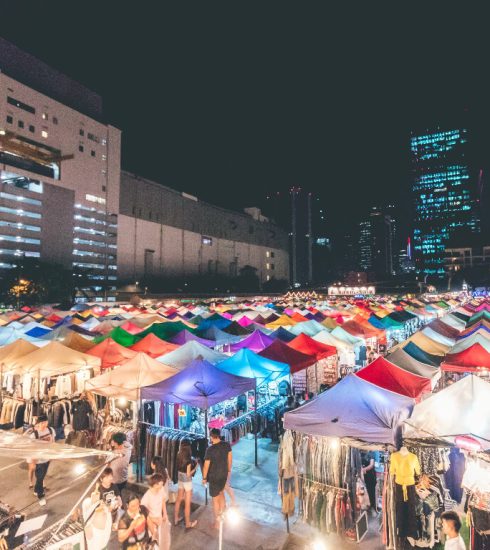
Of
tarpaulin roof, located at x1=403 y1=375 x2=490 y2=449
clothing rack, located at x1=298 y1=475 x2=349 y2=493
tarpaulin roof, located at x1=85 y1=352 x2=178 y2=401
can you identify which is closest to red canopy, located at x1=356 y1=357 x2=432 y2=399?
tarpaulin roof, located at x1=403 y1=375 x2=490 y2=449

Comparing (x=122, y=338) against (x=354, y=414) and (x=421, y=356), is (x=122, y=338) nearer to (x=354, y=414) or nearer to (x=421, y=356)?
(x=421, y=356)

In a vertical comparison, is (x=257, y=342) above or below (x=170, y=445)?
above

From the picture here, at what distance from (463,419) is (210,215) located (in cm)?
10199

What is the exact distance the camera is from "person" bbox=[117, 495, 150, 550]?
174 inches

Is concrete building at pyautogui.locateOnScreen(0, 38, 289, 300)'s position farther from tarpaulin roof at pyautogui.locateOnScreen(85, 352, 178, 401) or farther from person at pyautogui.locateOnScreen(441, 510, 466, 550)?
person at pyautogui.locateOnScreen(441, 510, 466, 550)

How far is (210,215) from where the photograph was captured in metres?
105

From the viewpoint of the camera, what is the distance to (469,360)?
393 inches

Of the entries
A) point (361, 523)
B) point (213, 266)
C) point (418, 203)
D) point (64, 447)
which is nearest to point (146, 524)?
point (64, 447)

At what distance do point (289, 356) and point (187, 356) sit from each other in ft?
9.45

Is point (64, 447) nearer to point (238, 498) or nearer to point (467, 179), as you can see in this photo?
point (238, 498)

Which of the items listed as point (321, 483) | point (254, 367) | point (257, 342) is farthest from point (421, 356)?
point (321, 483)

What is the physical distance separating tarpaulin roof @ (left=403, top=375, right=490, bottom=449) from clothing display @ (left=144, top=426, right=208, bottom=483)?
370cm

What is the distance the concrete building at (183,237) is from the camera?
81.5 m

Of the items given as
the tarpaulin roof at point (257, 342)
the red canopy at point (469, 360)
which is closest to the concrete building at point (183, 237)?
the tarpaulin roof at point (257, 342)
